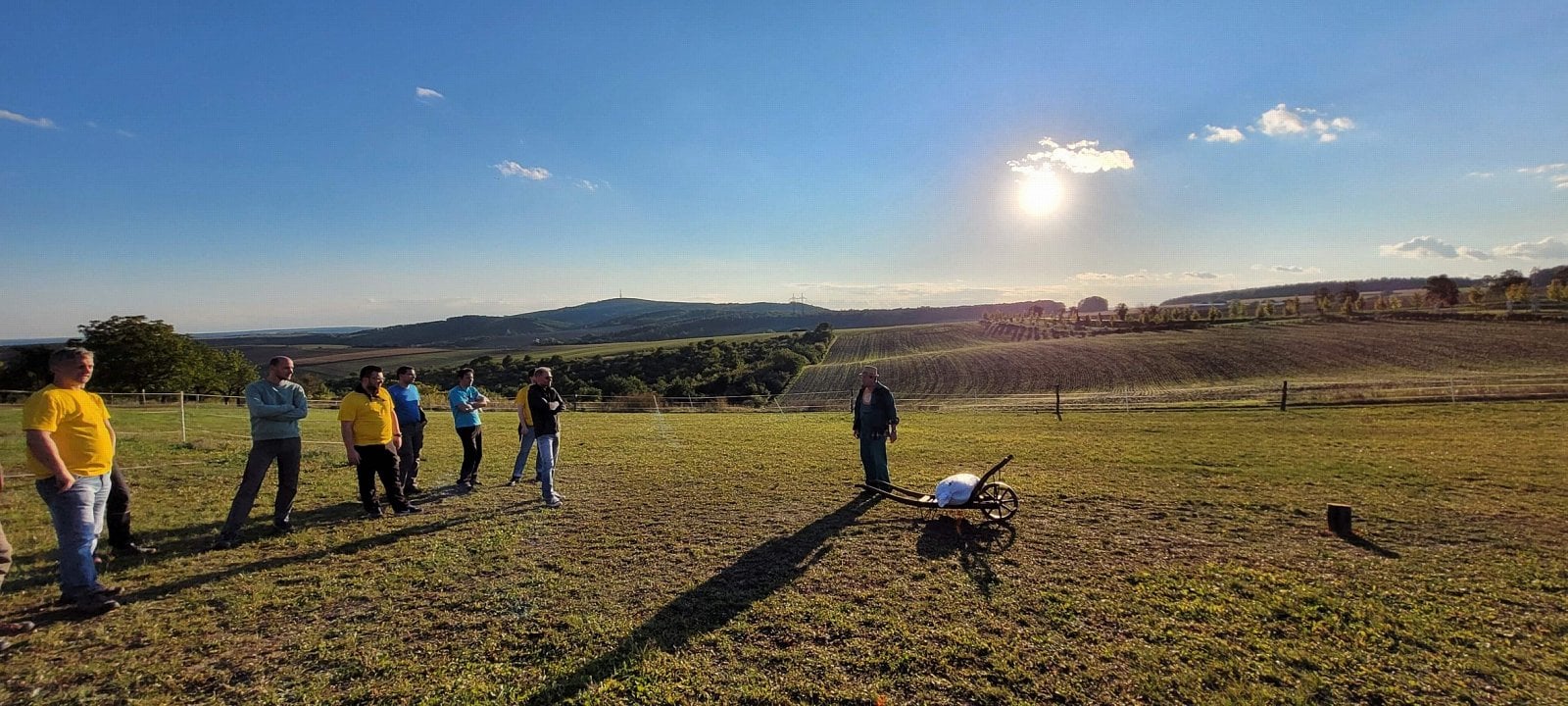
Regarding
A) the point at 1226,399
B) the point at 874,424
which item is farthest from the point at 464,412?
the point at 1226,399

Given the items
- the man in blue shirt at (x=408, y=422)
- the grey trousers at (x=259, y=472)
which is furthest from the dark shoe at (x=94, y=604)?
the man in blue shirt at (x=408, y=422)

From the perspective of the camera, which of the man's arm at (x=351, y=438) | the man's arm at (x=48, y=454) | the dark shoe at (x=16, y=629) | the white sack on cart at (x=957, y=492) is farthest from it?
the man's arm at (x=351, y=438)

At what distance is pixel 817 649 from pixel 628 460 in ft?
31.0

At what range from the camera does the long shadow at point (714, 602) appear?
423cm

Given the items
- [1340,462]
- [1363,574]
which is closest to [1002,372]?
[1340,462]

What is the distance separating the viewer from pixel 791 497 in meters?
9.43

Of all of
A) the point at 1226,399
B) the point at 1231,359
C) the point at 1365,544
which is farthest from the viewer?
the point at 1231,359

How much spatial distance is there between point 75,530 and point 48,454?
747mm

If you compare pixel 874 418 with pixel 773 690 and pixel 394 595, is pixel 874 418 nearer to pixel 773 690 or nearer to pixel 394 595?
pixel 773 690

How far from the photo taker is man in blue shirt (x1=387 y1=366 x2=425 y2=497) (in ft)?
30.1

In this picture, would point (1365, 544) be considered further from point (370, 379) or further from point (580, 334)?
point (580, 334)

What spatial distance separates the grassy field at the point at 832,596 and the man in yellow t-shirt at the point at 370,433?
0.56 meters

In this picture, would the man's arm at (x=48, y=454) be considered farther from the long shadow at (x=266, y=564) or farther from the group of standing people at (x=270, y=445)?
the long shadow at (x=266, y=564)

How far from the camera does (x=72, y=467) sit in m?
5.10
